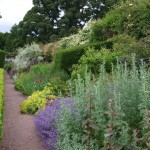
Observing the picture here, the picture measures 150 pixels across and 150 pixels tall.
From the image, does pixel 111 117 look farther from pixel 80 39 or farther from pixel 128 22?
pixel 80 39

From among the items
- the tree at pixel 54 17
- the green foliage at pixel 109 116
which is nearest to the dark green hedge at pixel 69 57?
the green foliage at pixel 109 116

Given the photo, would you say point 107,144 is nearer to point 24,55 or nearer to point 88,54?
point 88,54

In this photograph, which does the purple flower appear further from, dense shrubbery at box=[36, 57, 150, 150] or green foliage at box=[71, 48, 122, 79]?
green foliage at box=[71, 48, 122, 79]

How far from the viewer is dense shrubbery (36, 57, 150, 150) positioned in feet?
12.1


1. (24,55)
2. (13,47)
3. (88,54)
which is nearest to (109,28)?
(88,54)

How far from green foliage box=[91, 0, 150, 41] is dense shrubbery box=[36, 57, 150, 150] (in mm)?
7305

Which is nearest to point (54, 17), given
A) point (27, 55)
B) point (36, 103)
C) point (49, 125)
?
point (27, 55)

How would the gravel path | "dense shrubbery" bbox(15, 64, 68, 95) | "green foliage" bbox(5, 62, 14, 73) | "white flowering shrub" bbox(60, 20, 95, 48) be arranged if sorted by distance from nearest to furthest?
the gravel path < "dense shrubbery" bbox(15, 64, 68, 95) < "white flowering shrub" bbox(60, 20, 95, 48) < "green foliage" bbox(5, 62, 14, 73)

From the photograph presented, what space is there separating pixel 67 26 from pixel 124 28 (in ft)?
76.0

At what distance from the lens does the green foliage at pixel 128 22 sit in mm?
13023

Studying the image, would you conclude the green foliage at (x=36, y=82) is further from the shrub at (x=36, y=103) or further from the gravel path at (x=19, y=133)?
the shrub at (x=36, y=103)

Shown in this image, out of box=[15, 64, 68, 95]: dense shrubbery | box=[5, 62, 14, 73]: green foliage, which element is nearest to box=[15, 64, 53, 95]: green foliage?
box=[15, 64, 68, 95]: dense shrubbery

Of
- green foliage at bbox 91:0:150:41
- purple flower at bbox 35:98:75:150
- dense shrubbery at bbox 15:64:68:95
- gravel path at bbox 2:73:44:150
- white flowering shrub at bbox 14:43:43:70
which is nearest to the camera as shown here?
purple flower at bbox 35:98:75:150

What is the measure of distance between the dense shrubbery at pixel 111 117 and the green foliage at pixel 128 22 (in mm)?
7305
